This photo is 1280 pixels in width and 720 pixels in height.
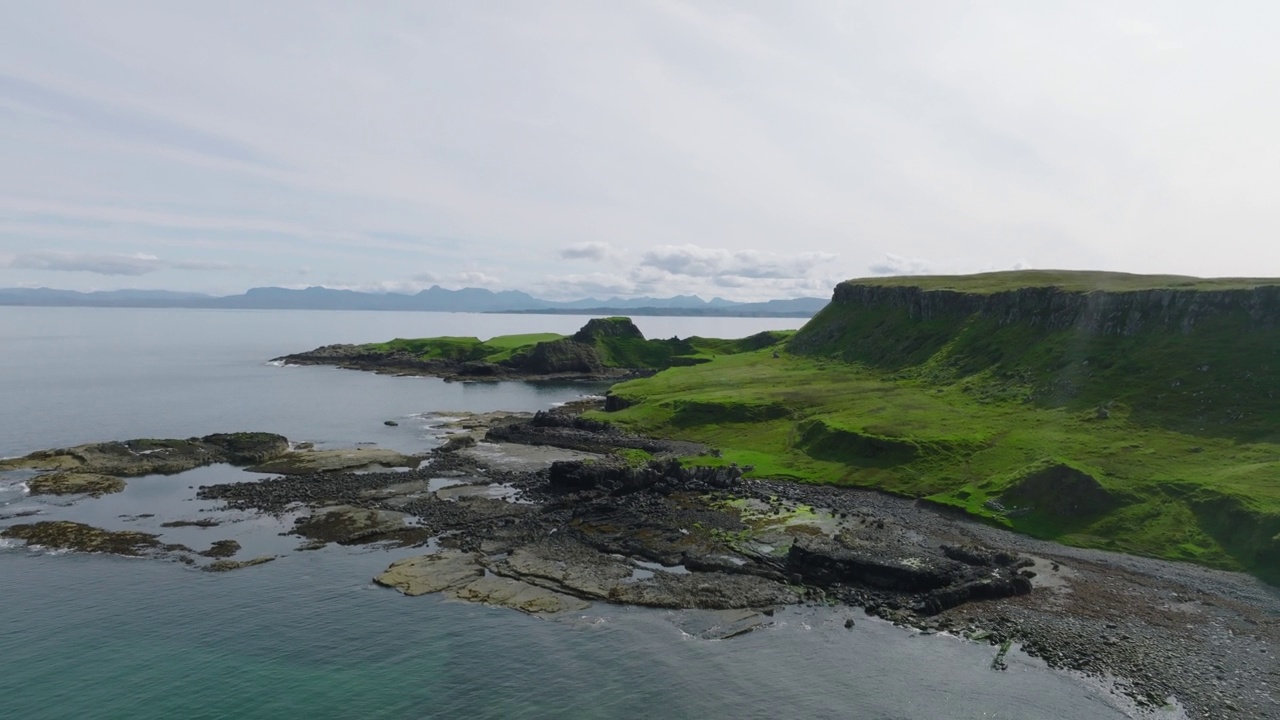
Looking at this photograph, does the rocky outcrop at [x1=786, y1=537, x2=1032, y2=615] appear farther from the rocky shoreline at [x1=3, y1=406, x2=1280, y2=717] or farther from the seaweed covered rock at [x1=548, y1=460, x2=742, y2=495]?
the seaweed covered rock at [x1=548, y1=460, x2=742, y2=495]

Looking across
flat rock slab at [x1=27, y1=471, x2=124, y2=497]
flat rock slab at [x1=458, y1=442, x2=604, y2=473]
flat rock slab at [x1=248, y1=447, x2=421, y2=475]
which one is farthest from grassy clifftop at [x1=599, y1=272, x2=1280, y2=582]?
flat rock slab at [x1=27, y1=471, x2=124, y2=497]

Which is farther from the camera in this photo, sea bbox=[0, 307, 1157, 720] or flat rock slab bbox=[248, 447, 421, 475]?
flat rock slab bbox=[248, 447, 421, 475]

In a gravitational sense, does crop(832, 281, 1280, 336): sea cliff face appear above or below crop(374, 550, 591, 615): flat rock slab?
above

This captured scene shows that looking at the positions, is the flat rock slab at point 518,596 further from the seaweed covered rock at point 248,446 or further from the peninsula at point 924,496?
the seaweed covered rock at point 248,446

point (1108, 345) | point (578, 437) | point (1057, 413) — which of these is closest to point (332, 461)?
point (578, 437)

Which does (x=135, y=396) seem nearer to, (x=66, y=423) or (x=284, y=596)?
(x=66, y=423)

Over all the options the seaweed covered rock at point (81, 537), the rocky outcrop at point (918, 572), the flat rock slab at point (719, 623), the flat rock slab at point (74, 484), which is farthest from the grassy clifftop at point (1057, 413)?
the flat rock slab at point (74, 484)
